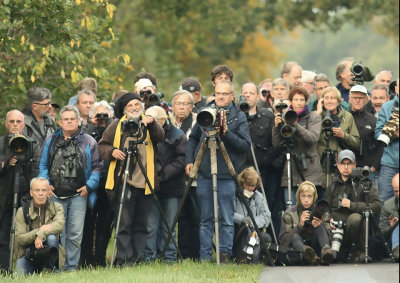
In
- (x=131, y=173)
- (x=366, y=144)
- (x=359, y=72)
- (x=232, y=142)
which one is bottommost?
(x=131, y=173)

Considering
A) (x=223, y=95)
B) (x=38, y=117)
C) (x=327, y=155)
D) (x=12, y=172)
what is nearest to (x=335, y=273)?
(x=327, y=155)

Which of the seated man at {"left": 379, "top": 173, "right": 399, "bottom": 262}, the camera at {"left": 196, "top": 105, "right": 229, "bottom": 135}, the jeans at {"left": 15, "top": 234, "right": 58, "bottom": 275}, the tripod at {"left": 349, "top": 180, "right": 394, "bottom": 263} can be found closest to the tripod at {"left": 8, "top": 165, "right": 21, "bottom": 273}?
the jeans at {"left": 15, "top": 234, "right": 58, "bottom": 275}

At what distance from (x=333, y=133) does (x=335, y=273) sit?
2797 millimetres

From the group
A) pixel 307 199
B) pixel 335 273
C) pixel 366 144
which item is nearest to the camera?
pixel 335 273

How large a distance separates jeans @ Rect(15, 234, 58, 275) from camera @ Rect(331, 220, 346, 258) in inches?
129

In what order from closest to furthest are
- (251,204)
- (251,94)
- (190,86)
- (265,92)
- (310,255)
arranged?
(310,255)
(251,204)
(251,94)
(190,86)
(265,92)

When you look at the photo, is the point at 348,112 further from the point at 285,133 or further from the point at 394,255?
the point at 394,255

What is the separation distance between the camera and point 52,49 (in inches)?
713

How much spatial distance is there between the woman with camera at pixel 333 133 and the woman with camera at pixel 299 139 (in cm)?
13

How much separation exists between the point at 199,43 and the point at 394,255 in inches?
939

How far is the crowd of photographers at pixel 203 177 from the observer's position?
1434 centimetres

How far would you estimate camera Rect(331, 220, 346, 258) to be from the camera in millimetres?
14148

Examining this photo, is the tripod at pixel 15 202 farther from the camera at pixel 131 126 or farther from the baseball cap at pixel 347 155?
the baseball cap at pixel 347 155

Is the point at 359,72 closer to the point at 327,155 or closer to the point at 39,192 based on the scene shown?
the point at 327,155
